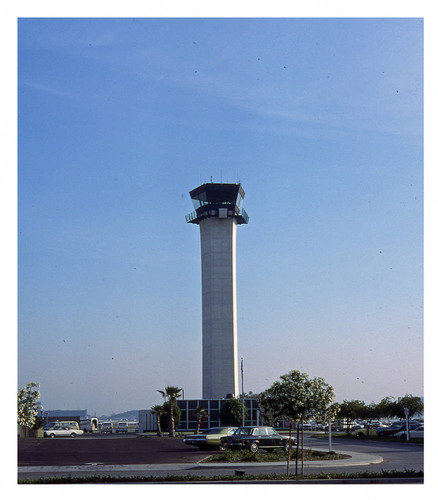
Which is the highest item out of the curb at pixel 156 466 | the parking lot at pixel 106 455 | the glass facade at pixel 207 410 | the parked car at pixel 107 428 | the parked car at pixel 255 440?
the curb at pixel 156 466

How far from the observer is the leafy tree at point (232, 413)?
96.1m

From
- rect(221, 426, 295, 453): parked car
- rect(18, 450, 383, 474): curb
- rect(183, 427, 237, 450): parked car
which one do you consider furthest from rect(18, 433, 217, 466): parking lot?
rect(18, 450, 383, 474): curb

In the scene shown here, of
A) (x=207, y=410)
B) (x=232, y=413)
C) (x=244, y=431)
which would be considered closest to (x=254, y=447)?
(x=244, y=431)

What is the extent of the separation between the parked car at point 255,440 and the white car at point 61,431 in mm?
45037

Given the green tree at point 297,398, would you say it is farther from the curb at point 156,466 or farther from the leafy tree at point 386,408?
the leafy tree at point 386,408

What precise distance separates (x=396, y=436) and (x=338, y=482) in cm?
4290

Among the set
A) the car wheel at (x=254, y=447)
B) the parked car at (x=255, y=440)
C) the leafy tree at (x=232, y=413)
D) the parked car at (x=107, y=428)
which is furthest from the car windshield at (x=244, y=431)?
the parked car at (x=107, y=428)

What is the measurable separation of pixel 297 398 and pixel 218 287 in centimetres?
8736

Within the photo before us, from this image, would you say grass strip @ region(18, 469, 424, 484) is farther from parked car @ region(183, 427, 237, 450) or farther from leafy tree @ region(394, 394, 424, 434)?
leafy tree @ region(394, 394, 424, 434)

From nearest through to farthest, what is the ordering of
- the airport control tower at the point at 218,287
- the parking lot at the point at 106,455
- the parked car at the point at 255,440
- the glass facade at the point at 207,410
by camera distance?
the parking lot at the point at 106,455 < the parked car at the point at 255,440 < the glass facade at the point at 207,410 < the airport control tower at the point at 218,287

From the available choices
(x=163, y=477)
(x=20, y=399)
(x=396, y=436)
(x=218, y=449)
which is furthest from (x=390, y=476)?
(x=396, y=436)

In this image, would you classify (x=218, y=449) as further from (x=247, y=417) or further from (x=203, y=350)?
(x=203, y=350)

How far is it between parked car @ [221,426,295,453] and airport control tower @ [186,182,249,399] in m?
70.3

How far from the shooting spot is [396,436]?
196 feet
